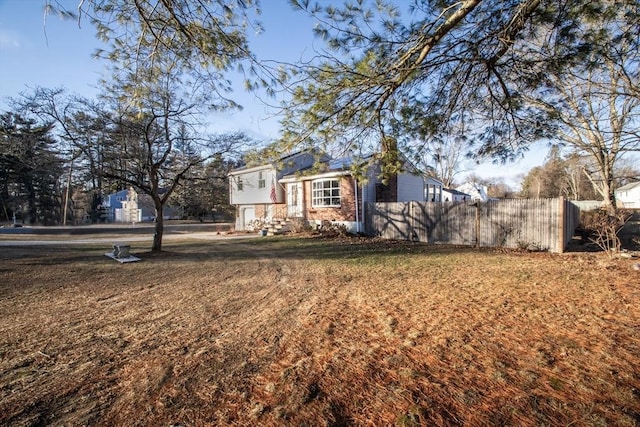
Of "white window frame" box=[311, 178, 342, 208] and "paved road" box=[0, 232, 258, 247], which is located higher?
"white window frame" box=[311, 178, 342, 208]

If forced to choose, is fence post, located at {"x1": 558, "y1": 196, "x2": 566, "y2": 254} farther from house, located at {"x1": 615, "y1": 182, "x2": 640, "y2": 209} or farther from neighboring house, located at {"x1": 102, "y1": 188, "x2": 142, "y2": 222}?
house, located at {"x1": 615, "y1": 182, "x2": 640, "y2": 209}

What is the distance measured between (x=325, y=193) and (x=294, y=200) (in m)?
2.91

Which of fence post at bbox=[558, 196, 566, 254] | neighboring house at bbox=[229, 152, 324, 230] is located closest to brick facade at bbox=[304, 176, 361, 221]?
neighboring house at bbox=[229, 152, 324, 230]

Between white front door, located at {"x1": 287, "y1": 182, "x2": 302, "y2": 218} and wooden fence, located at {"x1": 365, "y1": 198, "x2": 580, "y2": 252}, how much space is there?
5108 mm

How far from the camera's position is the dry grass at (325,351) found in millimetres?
2219

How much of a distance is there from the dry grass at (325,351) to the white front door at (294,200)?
1220 centimetres

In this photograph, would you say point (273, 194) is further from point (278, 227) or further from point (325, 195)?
point (325, 195)

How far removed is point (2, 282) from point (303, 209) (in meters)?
13.3

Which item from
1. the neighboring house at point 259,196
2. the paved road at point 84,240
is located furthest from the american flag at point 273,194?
the paved road at point 84,240

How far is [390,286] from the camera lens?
5988 mm

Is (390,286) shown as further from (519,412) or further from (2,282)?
(2,282)

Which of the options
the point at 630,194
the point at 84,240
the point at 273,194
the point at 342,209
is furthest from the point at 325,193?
the point at 630,194

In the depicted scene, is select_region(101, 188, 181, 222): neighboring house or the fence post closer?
the fence post

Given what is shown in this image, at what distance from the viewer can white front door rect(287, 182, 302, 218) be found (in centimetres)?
1858
